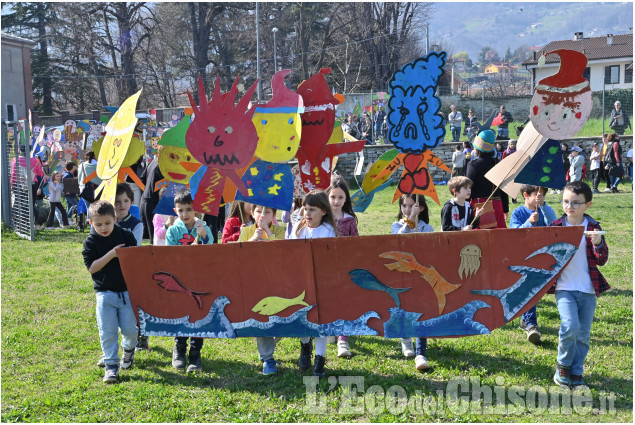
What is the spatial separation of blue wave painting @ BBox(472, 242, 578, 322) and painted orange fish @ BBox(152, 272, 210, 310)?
6.73ft

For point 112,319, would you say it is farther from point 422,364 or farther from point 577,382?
point 577,382

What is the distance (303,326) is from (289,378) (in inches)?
17.3

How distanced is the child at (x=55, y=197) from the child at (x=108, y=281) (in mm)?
9858

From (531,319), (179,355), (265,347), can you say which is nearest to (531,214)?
(531,319)

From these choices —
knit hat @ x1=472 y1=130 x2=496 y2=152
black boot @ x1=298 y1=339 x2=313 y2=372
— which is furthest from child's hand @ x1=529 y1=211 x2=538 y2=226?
knit hat @ x1=472 y1=130 x2=496 y2=152

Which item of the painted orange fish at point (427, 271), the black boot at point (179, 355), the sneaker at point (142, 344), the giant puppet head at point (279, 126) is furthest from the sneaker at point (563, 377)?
the sneaker at point (142, 344)

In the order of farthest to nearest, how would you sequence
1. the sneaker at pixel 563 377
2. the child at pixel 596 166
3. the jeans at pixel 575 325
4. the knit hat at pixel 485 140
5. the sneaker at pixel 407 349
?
the child at pixel 596 166
the knit hat at pixel 485 140
the sneaker at pixel 407 349
the sneaker at pixel 563 377
the jeans at pixel 575 325

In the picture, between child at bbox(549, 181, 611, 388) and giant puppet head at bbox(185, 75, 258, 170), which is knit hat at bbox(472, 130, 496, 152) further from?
giant puppet head at bbox(185, 75, 258, 170)

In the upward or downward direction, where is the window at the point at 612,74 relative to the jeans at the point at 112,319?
upward

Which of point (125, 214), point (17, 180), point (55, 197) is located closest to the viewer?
point (125, 214)

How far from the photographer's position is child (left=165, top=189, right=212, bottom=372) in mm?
5359

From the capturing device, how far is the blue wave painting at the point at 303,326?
4.96m

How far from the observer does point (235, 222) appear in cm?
586

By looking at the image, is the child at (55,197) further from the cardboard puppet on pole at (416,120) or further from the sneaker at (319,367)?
the sneaker at (319,367)
